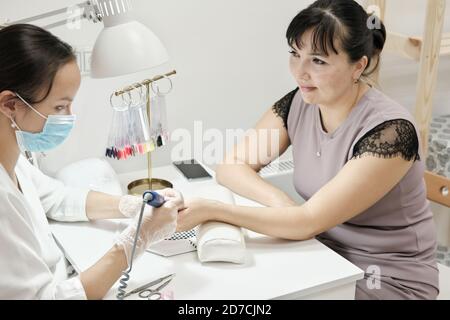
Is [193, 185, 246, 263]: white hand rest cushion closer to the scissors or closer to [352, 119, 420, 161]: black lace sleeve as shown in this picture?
the scissors

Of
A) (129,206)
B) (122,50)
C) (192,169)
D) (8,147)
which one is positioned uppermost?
(122,50)

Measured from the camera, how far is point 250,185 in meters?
1.78

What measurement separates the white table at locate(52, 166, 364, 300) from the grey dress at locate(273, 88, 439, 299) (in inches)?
7.0

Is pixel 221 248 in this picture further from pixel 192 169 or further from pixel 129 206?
pixel 192 169

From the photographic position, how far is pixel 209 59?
2.25 m

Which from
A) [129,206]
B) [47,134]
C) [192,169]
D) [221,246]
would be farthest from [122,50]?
[192,169]

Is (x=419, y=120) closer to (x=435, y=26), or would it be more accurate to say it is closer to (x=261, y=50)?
(x=435, y=26)

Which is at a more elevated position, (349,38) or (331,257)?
(349,38)

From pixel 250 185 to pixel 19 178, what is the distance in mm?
670

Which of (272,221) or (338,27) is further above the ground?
(338,27)

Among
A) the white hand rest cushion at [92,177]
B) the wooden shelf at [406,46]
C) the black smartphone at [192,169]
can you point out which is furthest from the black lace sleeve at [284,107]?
the wooden shelf at [406,46]
